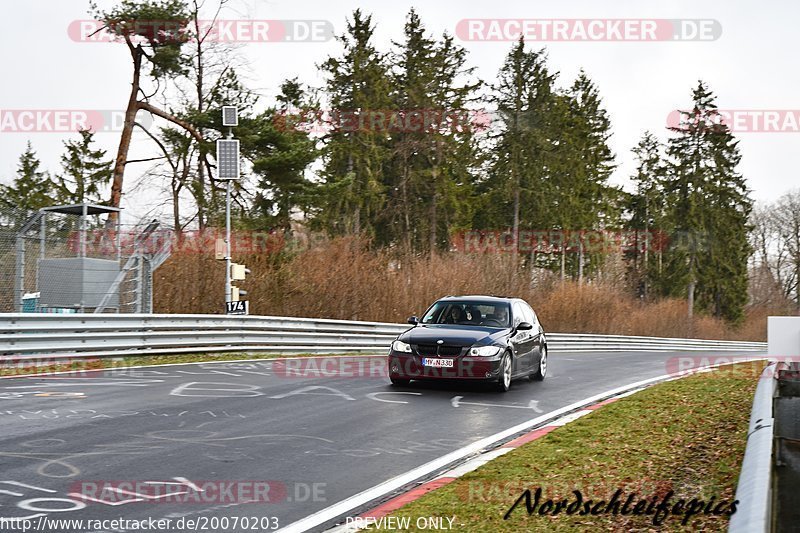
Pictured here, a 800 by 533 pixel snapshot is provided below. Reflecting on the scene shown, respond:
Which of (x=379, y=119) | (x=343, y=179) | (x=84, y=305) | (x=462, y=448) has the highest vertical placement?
(x=379, y=119)

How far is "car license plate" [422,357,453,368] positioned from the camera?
13375mm

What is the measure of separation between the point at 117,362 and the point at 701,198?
201 feet

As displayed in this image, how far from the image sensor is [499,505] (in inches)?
254

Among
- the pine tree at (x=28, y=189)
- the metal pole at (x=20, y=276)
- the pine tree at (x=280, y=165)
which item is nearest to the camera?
the metal pole at (x=20, y=276)

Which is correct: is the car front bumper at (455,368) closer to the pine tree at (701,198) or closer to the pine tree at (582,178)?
the pine tree at (582,178)

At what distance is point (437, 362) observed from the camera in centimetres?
1342

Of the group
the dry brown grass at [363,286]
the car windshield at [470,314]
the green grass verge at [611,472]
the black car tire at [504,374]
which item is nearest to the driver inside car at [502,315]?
the car windshield at [470,314]

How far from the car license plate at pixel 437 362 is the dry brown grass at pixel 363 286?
46.1 feet

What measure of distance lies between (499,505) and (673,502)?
4.08 feet

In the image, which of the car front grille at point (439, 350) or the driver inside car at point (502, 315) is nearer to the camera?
the car front grille at point (439, 350)

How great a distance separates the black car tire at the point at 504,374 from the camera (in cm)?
1370

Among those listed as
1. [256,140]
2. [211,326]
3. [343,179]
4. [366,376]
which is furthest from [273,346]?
[343,179]

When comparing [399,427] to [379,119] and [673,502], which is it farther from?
[379,119]

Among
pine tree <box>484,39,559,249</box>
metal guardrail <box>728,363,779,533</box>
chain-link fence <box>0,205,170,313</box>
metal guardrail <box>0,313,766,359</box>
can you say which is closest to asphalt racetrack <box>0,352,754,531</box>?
metal guardrail <box>0,313,766,359</box>
